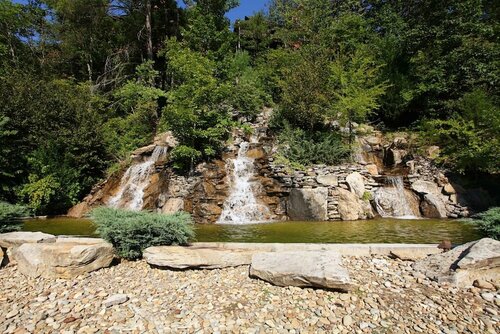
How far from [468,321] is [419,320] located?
20.4 inches

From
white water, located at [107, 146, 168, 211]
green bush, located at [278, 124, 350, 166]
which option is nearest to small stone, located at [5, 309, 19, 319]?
white water, located at [107, 146, 168, 211]

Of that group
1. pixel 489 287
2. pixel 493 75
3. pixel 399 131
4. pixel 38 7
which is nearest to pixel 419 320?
pixel 489 287

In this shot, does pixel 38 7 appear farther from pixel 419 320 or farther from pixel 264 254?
pixel 419 320

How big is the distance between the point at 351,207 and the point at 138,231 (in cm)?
783

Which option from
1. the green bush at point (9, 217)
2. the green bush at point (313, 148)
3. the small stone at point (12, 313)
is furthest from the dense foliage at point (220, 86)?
the small stone at point (12, 313)

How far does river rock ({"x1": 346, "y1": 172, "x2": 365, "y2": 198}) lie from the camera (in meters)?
11.1

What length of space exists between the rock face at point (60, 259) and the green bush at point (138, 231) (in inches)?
15.8

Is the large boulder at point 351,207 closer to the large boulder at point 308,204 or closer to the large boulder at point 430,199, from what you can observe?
the large boulder at point 308,204

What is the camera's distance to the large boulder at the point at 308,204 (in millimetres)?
10492

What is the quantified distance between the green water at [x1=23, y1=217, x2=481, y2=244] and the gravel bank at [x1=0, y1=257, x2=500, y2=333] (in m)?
2.71

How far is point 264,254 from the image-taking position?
4551 millimetres

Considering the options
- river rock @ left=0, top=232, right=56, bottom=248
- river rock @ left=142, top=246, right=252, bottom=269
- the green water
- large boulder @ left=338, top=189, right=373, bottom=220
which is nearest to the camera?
river rock @ left=142, top=246, right=252, bottom=269

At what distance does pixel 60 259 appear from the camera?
443 centimetres

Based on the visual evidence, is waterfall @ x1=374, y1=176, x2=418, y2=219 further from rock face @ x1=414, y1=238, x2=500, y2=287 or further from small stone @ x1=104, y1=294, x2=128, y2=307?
small stone @ x1=104, y1=294, x2=128, y2=307
